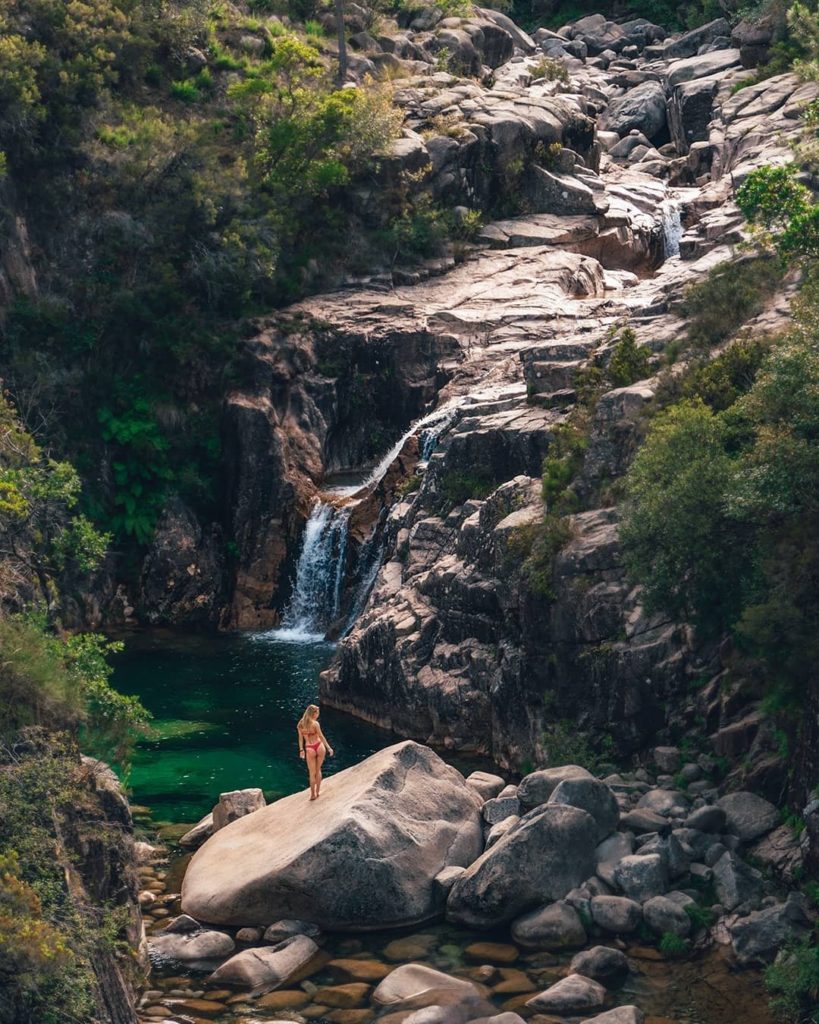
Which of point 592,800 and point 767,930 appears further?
point 592,800

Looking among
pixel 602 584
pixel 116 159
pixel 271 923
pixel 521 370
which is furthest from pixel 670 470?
pixel 116 159

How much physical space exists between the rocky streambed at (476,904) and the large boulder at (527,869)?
0.03 m

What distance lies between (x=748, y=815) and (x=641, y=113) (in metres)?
50.6

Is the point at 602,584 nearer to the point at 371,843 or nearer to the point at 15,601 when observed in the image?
the point at 371,843

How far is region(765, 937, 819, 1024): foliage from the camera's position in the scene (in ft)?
69.9

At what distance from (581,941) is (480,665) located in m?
11.1

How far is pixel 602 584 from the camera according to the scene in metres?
32.0

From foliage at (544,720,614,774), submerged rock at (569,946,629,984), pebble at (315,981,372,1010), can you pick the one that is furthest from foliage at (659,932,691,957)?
foliage at (544,720,614,774)

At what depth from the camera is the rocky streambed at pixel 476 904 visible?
74.6 feet

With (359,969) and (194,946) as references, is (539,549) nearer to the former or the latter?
→ (359,969)

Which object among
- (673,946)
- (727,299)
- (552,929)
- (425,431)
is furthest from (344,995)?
(425,431)

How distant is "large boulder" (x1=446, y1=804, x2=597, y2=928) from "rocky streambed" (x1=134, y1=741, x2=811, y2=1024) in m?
0.03

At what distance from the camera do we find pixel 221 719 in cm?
3800

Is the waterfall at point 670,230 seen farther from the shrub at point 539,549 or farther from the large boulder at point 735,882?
the large boulder at point 735,882
